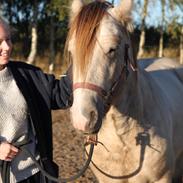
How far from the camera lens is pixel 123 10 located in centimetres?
293

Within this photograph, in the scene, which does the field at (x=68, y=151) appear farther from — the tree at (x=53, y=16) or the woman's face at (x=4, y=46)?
the tree at (x=53, y=16)

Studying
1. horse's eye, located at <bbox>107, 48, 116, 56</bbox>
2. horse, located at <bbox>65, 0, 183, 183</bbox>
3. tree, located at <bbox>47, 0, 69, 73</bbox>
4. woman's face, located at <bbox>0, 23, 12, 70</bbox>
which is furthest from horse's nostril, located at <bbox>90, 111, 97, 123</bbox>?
tree, located at <bbox>47, 0, 69, 73</bbox>

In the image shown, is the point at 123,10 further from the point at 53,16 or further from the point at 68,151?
the point at 53,16

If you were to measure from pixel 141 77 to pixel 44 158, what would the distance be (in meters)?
0.94

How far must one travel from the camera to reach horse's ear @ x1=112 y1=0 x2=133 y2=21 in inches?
115

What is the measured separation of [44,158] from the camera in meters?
3.05

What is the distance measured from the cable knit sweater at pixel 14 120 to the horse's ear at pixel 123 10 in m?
0.82

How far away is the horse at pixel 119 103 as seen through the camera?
2598 millimetres

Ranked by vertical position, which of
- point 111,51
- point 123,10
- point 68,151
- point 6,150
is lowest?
point 68,151

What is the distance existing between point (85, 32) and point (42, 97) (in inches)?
26.5

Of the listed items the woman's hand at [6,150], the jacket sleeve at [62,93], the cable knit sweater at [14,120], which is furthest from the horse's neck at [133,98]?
the woman's hand at [6,150]

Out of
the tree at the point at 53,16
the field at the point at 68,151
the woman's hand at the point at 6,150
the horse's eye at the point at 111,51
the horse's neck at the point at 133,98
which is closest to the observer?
the horse's eye at the point at 111,51

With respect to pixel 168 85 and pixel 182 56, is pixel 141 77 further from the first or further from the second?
pixel 182 56

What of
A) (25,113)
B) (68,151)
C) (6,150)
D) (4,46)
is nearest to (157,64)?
(25,113)
